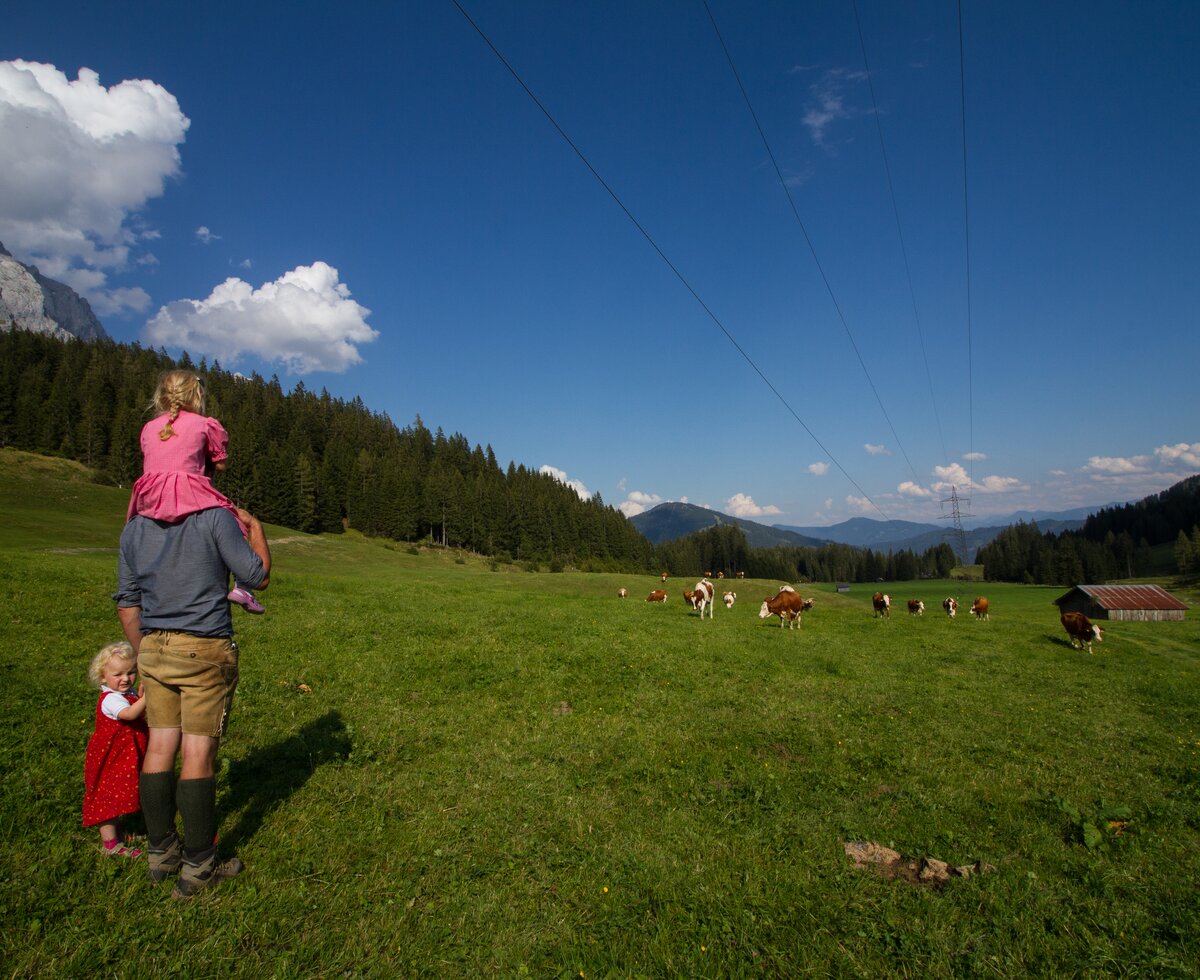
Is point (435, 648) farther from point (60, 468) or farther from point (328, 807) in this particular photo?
point (60, 468)

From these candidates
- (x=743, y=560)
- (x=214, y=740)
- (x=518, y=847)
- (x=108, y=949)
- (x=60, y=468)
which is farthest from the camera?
(x=743, y=560)

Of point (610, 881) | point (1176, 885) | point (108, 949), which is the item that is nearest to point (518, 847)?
point (610, 881)

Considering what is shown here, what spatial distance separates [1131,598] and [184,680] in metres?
85.4

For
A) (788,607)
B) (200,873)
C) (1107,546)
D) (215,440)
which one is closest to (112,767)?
(200,873)

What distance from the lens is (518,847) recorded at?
5824 mm

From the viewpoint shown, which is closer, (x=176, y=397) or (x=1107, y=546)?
(x=176, y=397)

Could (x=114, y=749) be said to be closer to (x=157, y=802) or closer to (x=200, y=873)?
(x=157, y=802)

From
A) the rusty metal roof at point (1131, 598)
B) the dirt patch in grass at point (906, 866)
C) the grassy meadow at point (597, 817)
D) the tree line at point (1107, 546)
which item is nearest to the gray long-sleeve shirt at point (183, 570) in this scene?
the grassy meadow at point (597, 817)

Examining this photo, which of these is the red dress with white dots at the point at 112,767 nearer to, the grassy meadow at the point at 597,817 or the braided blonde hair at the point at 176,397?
the grassy meadow at the point at 597,817

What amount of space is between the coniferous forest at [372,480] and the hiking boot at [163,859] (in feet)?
332

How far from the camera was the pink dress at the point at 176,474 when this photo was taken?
15.1 ft

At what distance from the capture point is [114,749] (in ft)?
16.4

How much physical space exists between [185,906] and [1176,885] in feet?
28.7

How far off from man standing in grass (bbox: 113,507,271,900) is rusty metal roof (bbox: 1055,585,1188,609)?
82.2m
